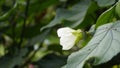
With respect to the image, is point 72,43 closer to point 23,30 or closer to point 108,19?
point 108,19

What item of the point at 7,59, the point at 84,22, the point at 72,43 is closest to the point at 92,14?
the point at 84,22

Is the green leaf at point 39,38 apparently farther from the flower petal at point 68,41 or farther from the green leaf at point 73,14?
the flower petal at point 68,41

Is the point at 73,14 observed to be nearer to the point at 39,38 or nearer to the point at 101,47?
the point at 39,38

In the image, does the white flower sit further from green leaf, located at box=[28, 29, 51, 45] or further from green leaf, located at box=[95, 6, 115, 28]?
green leaf, located at box=[28, 29, 51, 45]

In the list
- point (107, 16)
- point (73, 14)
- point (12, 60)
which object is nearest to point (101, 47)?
point (107, 16)

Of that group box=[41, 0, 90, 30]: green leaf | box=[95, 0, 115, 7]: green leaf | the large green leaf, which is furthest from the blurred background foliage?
the large green leaf

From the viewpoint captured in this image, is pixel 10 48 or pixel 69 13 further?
pixel 10 48
